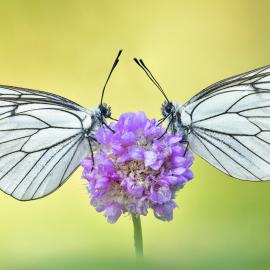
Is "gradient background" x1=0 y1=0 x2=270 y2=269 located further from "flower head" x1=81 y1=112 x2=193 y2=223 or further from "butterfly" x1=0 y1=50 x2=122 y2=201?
"flower head" x1=81 y1=112 x2=193 y2=223

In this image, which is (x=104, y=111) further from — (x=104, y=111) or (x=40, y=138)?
(x=40, y=138)

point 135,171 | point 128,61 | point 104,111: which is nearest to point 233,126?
point 104,111

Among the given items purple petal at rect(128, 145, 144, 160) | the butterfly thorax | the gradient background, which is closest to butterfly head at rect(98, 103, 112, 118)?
the butterfly thorax

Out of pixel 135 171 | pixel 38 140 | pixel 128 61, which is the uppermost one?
pixel 128 61

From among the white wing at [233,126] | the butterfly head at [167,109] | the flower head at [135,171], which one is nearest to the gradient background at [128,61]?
the white wing at [233,126]

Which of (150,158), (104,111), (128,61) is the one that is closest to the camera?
(150,158)

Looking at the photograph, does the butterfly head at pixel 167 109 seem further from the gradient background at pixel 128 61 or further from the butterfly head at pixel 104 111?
the gradient background at pixel 128 61

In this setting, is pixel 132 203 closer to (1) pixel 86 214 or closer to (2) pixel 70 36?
(1) pixel 86 214

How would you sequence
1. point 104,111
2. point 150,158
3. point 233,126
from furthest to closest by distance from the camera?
1. point 233,126
2. point 104,111
3. point 150,158
